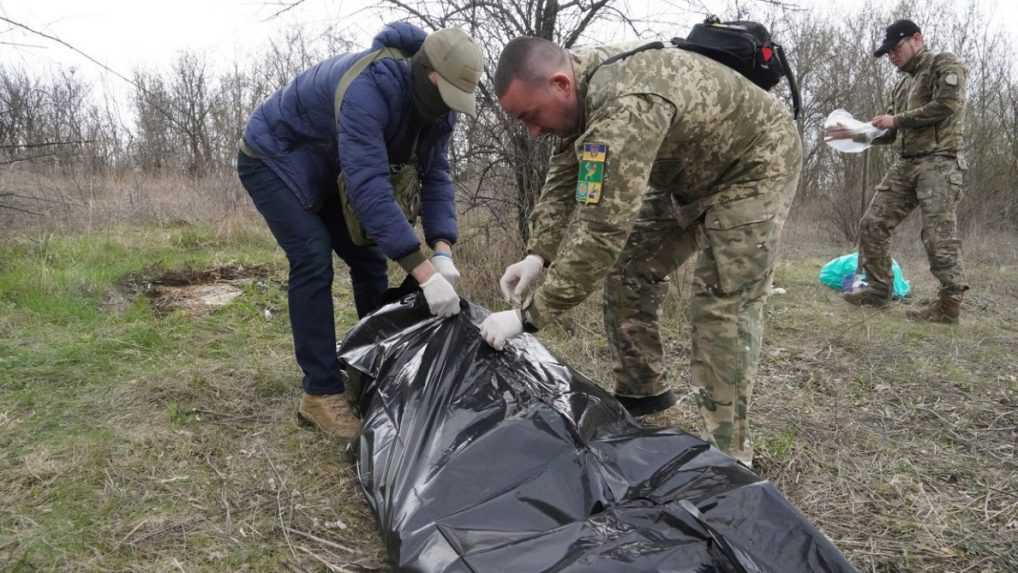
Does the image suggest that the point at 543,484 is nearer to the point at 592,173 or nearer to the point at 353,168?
the point at 592,173

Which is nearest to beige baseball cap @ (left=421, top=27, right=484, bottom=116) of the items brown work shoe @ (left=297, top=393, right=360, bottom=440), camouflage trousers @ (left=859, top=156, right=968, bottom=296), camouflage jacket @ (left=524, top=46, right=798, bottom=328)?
camouflage jacket @ (left=524, top=46, right=798, bottom=328)

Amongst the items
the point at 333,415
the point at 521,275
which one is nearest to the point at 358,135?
the point at 521,275

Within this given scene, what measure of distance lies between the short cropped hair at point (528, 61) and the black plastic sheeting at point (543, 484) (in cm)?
79

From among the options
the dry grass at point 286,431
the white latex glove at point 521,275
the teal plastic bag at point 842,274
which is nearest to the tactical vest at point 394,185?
the white latex glove at point 521,275

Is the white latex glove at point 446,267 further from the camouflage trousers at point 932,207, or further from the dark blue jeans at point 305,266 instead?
the camouflage trousers at point 932,207

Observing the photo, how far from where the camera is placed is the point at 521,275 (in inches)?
87.0

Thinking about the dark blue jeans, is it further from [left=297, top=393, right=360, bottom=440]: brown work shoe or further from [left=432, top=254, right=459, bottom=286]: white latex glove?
[left=432, top=254, right=459, bottom=286]: white latex glove

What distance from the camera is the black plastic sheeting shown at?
1.07 m

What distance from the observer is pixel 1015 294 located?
5715 millimetres

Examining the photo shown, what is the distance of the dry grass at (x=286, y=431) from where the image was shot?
1677mm

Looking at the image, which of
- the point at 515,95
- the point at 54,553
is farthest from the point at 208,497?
the point at 515,95

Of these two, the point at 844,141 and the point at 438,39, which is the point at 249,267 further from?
the point at 844,141

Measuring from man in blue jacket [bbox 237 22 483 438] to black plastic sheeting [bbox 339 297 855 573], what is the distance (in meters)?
0.41

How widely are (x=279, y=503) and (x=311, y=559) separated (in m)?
0.30
